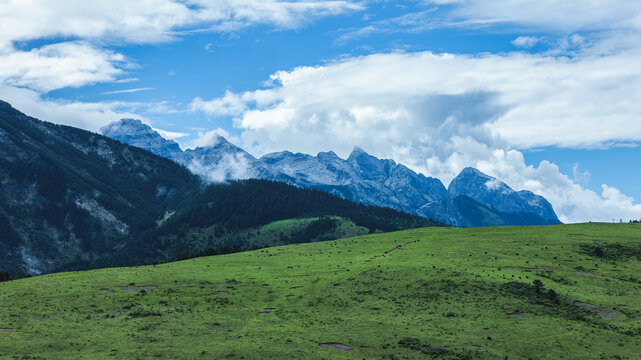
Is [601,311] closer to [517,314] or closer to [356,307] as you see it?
[517,314]

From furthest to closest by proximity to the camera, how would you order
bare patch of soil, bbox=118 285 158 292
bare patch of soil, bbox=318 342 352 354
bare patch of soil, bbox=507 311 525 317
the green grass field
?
1. bare patch of soil, bbox=118 285 158 292
2. bare patch of soil, bbox=507 311 525 317
3. bare patch of soil, bbox=318 342 352 354
4. the green grass field

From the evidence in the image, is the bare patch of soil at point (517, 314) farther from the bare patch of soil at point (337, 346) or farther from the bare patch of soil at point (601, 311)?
the bare patch of soil at point (337, 346)

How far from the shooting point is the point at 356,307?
241ft

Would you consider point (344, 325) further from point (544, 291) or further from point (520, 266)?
point (520, 266)

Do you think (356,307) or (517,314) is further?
(356,307)

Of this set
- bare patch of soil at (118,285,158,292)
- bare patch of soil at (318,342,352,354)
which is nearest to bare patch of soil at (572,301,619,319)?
bare patch of soil at (318,342,352,354)

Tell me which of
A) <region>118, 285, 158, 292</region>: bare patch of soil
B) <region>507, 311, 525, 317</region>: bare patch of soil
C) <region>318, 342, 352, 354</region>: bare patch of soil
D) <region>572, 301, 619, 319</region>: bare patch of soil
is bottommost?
<region>318, 342, 352, 354</region>: bare patch of soil

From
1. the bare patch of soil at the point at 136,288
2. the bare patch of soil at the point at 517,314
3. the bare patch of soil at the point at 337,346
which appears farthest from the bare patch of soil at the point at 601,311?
the bare patch of soil at the point at 136,288

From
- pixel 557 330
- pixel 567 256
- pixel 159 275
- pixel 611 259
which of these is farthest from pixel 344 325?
pixel 611 259

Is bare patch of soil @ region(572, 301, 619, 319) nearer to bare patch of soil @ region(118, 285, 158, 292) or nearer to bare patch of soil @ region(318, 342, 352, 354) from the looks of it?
bare patch of soil @ region(318, 342, 352, 354)

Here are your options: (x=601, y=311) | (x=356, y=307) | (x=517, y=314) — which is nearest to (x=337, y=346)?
(x=356, y=307)

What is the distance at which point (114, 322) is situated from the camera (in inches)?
2437

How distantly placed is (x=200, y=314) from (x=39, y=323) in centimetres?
2147

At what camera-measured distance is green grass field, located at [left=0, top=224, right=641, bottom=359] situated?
55.4 metres
